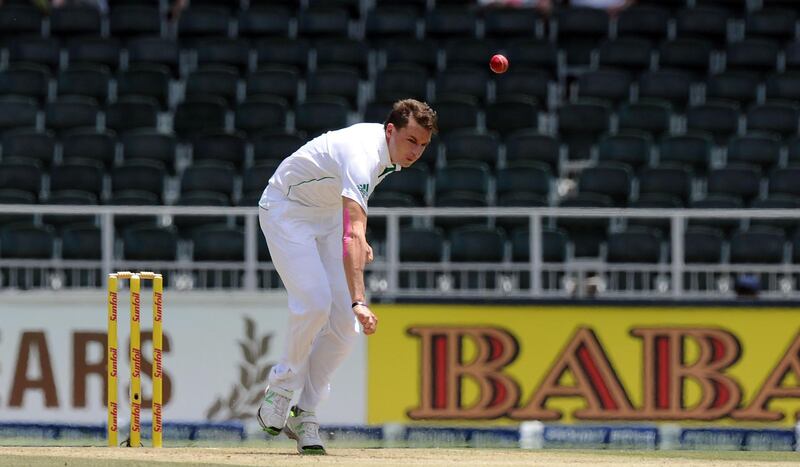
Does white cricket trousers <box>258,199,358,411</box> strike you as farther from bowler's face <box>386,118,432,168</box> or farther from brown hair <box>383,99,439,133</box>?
brown hair <box>383,99,439,133</box>

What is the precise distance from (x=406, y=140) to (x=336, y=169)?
418 mm

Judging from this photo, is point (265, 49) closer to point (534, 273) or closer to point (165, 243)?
point (165, 243)

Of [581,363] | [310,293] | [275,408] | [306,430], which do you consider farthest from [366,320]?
[581,363]

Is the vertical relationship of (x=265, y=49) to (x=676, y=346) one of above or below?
above

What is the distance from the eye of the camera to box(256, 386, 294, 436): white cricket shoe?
26.6 feet

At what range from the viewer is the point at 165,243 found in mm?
13414

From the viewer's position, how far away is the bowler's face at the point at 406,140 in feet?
25.3

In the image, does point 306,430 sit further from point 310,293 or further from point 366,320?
point 366,320

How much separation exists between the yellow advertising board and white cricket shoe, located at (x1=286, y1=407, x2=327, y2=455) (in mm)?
3879

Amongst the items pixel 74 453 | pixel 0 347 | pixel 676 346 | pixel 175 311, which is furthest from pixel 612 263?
pixel 74 453

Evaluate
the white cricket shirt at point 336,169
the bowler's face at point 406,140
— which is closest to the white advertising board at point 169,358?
the white cricket shirt at point 336,169

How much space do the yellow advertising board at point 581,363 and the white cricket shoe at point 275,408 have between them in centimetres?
401

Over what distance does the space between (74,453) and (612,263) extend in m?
6.48

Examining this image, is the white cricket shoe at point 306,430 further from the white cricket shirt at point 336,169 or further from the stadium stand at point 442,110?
the stadium stand at point 442,110
